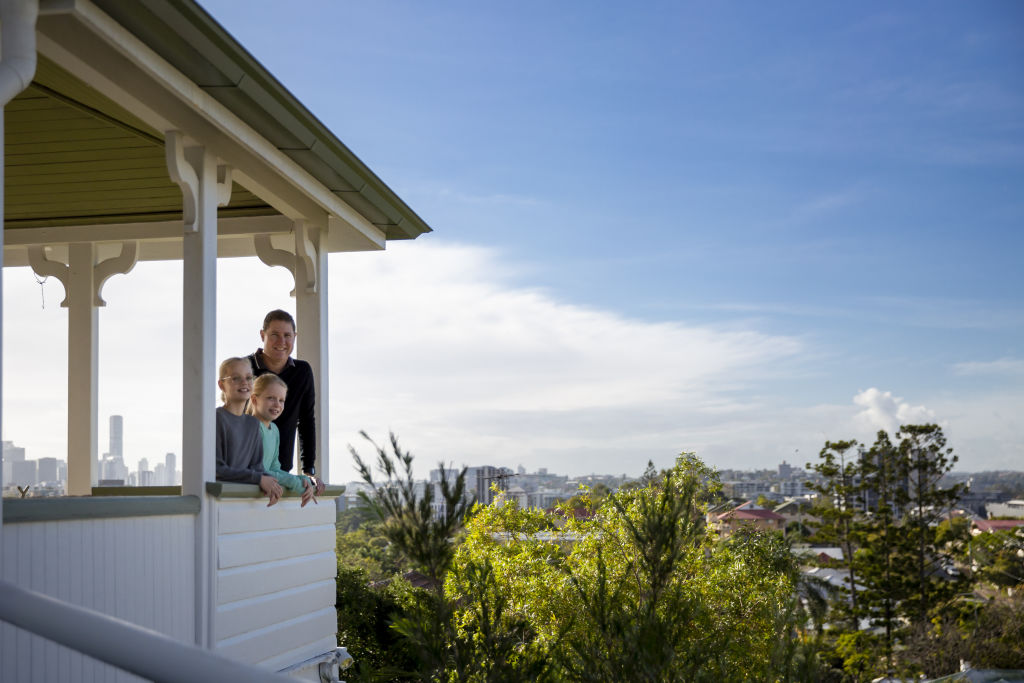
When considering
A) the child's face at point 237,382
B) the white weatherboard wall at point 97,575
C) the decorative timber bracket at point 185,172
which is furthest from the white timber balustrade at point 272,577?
the decorative timber bracket at point 185,172

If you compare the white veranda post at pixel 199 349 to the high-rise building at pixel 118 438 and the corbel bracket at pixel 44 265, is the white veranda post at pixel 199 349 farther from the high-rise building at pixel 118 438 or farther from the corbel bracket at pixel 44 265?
the high-rise building at pixel 118 438

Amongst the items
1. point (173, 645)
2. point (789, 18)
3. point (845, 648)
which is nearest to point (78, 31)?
point (173, 645)

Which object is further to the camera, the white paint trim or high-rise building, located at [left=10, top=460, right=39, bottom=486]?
high-rise building, located at [left=10, top=460, right=39, bottom=486]

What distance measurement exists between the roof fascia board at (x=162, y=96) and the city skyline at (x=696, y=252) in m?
68.9

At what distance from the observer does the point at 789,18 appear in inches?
2813

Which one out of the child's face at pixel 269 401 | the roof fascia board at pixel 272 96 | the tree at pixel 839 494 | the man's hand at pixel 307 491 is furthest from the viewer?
the tree at pixel 839 494

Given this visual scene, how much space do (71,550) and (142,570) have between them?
21.4 inches

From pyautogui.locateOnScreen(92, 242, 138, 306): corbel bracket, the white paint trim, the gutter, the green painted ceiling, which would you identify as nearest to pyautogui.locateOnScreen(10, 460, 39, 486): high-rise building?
the white paint trim

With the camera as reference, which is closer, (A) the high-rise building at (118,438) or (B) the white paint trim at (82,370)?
(B) the white paint trim at (82,370)

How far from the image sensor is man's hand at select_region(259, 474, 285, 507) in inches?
194

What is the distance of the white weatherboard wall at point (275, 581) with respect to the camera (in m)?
4.68

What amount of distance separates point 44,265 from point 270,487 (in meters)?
3.46

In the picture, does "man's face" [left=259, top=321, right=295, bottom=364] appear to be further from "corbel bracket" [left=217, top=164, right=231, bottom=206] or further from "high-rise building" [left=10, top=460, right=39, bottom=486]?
"high-rise building" [left=10, top=460, right=39, bottom=486]

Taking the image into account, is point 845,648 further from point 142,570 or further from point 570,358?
point 570,358
